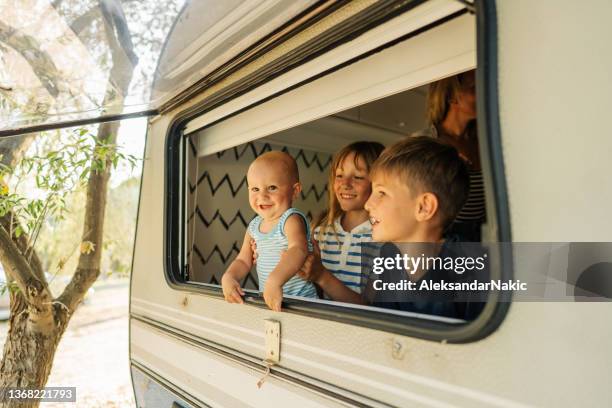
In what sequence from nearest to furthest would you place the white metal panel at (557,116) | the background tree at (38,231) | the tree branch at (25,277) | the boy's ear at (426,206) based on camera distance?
1. the white metal panel at (557,116)
2. the boy's ear at (426,206)
3. the background tree at (38,231)
4. the tree branch at (25,277)

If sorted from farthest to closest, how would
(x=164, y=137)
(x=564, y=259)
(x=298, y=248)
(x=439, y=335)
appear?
(x=164, y=137)
(x=298, y=248)
(x=439, y=335)
(x=564, y=259)

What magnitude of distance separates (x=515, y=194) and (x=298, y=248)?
38.4 inches

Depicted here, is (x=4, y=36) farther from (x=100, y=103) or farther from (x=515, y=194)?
(x=515, y=194)

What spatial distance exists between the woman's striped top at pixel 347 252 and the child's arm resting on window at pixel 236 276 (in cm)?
42

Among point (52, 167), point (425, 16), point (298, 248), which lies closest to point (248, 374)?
point (298, 248)

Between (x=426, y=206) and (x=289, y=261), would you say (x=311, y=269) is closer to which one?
(x=289, y=261)

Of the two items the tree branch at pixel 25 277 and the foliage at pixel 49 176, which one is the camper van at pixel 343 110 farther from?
the tree branch at pixel 25 277

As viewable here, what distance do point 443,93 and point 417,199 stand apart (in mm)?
863

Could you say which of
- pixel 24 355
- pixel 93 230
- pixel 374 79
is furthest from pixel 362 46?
pixel 24 355

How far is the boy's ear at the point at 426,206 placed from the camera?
1.46 m

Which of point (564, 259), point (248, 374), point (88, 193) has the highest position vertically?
point (88, 193)

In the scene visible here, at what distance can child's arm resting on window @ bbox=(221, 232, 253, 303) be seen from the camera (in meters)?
1.91

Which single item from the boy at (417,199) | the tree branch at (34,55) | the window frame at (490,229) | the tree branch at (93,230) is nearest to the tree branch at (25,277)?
the tree branch at (93,230)

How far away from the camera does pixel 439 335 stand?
1111 mm
